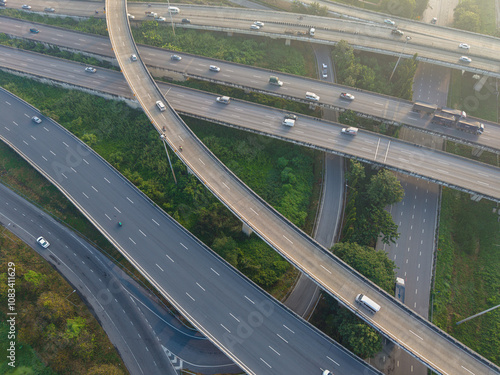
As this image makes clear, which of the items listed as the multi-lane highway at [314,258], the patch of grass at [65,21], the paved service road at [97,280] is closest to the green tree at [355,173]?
the multi-lane highway at [314,258]

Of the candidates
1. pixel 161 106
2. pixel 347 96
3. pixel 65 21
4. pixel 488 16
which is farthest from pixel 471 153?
pixel 65 21

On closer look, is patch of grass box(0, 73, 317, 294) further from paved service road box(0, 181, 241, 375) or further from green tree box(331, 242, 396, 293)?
green tree box(331, 242, 396, 293)

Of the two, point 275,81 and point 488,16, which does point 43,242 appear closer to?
point 275,81

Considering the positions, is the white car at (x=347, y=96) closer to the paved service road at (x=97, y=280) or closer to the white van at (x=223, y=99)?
the white van at (x=223, y=99)

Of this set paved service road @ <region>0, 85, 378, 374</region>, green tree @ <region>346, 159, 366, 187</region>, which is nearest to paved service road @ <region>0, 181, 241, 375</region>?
paved service road @ <region>0, 85, 378, 374</region>

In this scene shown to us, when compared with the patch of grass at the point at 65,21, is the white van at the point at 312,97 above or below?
above
